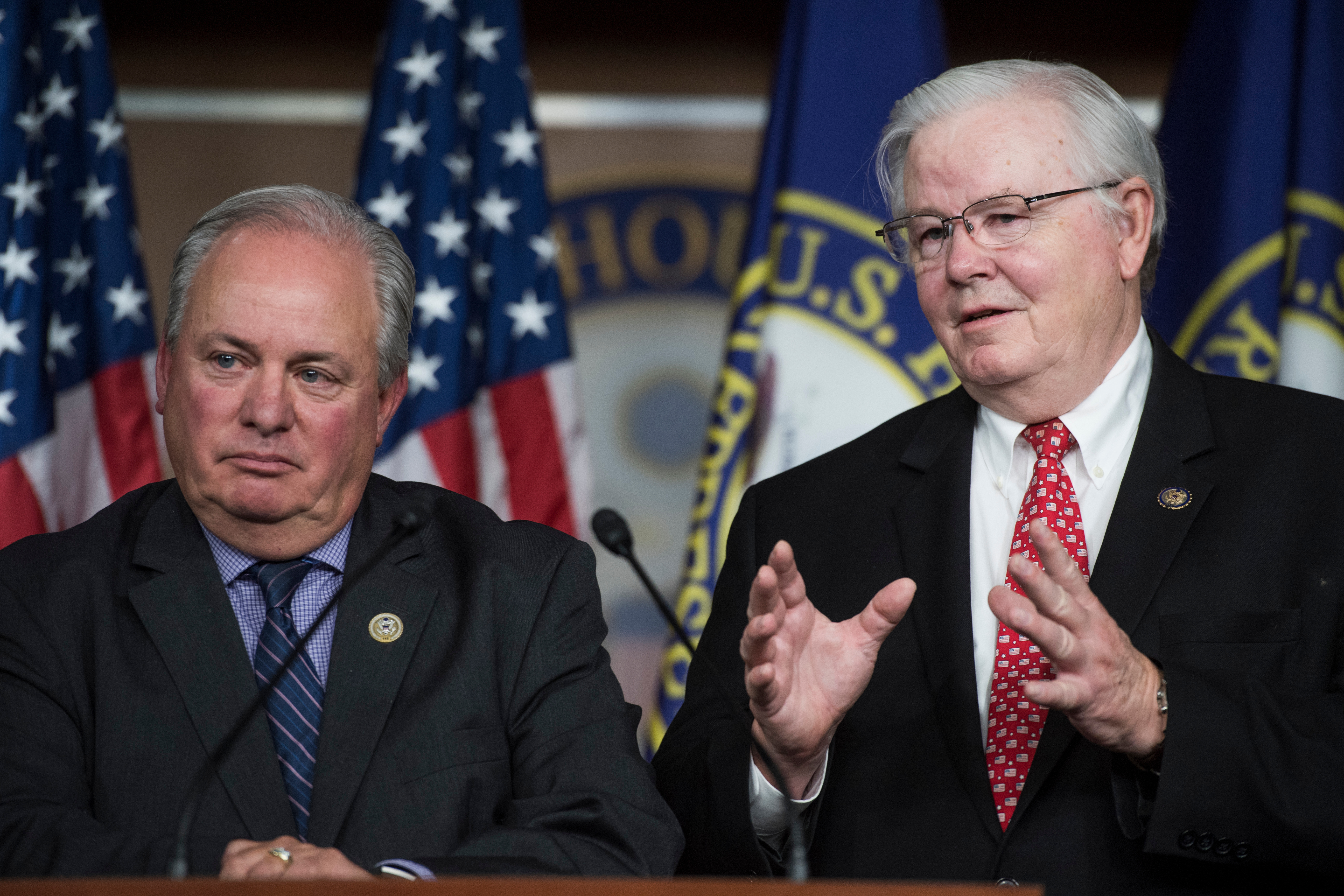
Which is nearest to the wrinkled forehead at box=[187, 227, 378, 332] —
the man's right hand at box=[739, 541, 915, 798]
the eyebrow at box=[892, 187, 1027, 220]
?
the man's right hand at box=[739, 541, 915, 798]

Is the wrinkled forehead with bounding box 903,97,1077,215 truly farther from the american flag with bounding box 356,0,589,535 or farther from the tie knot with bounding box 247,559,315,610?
the american flag with bounding box 356,0,589,535

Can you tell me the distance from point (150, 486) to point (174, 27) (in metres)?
2.33

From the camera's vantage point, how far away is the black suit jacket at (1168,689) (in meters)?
1.74

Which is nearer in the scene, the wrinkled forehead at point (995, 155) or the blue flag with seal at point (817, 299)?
the wrinkled forehead at point (995, 155)

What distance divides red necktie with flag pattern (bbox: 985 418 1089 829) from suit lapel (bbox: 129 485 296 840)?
3.04 feet

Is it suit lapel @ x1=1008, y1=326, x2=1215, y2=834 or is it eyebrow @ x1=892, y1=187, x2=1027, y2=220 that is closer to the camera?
suit lapel @ x1=1008, y1=326, x2=1215, y2=834

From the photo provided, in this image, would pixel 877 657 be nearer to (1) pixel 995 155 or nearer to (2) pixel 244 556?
(1) pixel 995 155

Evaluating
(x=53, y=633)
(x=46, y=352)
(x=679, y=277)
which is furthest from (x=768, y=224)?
(x=53, y=633)

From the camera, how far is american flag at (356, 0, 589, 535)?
3523 mm

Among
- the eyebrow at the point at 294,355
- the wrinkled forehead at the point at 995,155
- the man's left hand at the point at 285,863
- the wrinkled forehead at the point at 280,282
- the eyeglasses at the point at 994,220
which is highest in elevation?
the wrinkled forehead at the point at 995,155

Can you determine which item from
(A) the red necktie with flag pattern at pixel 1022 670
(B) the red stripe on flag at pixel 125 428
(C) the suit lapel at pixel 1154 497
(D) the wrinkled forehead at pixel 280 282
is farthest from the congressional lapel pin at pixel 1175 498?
(B) the red stripe on flag at pixel 125 428

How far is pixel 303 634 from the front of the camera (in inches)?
76.0

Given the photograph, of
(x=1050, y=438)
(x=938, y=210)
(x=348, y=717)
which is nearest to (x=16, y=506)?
(x=348, y=717)

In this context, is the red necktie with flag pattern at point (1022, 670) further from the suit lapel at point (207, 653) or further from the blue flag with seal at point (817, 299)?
the blue flag with seal at point (817, 299)
